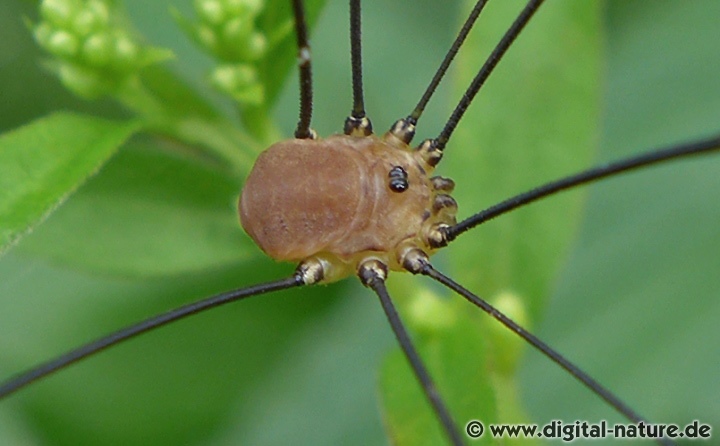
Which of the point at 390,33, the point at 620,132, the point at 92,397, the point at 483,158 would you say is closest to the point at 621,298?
the point at 620,132

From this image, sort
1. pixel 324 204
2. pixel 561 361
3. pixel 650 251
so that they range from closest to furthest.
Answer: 1. pixel 561 361
2. pixel 324 204
3. pixel 650 251

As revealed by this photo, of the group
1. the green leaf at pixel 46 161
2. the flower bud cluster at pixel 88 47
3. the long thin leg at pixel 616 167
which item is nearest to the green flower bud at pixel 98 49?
the flower bud cluster at pixel 88 47

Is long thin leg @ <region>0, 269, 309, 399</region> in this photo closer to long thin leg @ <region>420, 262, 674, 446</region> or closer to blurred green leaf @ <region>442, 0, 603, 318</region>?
long thin leg @ <region>420, 262, 674, 446</region>

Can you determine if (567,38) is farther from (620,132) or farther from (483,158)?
(620,132)

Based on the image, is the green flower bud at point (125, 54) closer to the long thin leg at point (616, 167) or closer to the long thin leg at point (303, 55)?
the long thin leg at point (303, 55)

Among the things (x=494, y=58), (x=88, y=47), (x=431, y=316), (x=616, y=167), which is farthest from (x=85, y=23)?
(x=616, y=167)

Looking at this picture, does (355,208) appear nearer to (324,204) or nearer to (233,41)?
(324,204)
